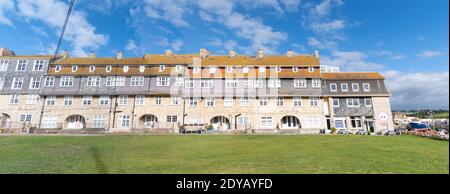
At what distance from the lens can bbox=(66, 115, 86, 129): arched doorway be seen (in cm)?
3284

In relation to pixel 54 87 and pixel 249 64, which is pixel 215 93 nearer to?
pixel 249 64

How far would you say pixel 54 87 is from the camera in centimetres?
3356

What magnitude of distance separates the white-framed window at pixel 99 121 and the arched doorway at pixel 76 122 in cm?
186

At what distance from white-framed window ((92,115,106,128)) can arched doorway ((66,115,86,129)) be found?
1862 mm

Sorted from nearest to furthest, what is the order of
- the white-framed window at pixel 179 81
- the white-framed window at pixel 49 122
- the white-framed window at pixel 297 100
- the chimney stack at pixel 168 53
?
the white-framed window at pixel 49 122, the white-framed window at pixel 297 100, the white-framed window at pixel 179 81, the chimney stack at pixel 168 53

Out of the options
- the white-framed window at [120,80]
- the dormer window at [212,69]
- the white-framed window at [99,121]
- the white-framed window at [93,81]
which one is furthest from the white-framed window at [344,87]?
the white-framed window at [93,81]

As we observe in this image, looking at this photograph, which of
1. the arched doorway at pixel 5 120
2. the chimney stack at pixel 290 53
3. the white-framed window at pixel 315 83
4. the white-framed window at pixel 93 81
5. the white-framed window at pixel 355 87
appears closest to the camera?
the arched doorway at pixel 5 120

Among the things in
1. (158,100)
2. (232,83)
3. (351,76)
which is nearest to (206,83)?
(232,83)

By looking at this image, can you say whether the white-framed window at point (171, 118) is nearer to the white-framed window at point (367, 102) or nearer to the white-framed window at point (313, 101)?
the white-framed window at point (313, 101)

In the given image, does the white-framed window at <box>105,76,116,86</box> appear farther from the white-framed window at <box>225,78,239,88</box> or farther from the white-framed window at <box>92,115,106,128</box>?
the white-framed window at <box>225,78,239,88</box>

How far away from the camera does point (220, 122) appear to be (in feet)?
108

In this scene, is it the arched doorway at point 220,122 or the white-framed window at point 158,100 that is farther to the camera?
the white-framed window at point 158,100

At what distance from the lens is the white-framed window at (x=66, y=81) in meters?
33.8
